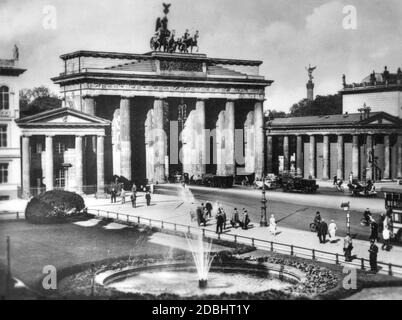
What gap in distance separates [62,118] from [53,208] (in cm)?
1828

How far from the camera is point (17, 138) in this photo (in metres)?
51.5

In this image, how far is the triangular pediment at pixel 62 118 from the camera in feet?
178

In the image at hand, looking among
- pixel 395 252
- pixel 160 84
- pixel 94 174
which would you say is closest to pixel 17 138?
pixel 94 174

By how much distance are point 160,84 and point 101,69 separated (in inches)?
295

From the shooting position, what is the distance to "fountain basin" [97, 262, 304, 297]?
963 inches

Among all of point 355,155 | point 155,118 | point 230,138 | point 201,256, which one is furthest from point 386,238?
point 230,138

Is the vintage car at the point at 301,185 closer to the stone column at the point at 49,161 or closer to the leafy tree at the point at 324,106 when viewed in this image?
the stone column at the point at 49,161

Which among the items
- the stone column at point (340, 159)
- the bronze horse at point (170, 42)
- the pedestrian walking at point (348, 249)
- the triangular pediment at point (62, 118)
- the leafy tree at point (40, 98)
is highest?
the bronze horse at point (170, 42)

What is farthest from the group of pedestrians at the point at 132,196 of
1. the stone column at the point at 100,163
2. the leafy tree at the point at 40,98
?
the leafy tree at the point at 40,98

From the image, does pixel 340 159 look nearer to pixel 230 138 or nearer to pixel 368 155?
pixel 368 155

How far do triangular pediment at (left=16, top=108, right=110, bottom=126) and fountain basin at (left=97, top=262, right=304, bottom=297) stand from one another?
3057cm

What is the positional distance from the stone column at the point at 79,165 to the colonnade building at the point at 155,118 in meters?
0.10

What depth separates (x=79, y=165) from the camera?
190ft
